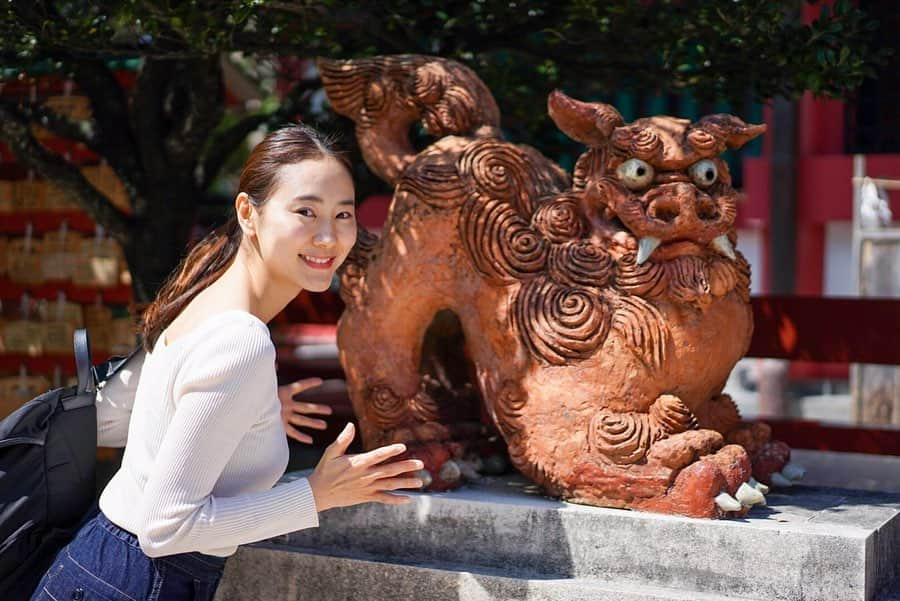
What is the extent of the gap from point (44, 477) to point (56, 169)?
2.50m

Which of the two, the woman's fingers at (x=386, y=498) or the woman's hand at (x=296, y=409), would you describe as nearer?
the woman's fingers at (x=386, y=498)

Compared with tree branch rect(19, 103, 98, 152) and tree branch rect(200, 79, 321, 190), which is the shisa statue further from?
tree branch rect(19, 103, 98, 152)

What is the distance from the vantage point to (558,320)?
3199 mm

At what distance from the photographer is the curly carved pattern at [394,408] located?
348 cm

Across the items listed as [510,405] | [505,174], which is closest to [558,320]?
[510,405]

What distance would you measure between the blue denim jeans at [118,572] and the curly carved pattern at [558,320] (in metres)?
1.30

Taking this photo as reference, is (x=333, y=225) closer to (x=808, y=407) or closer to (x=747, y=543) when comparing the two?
(x=747, y=543)

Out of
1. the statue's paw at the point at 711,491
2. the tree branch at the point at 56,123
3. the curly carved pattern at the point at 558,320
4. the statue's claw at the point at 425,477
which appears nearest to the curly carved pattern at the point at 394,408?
the statue's claw at the point at 425,477

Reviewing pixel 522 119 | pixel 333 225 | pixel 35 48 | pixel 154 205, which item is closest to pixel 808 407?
pixel 522 119

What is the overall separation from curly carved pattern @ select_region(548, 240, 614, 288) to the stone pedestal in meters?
0.65

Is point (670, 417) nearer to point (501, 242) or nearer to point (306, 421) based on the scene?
point (501, 242)

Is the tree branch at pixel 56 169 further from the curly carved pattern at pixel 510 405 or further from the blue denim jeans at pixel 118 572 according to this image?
the blue denim jeans at pixel 118 572

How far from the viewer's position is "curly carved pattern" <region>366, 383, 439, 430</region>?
348cm

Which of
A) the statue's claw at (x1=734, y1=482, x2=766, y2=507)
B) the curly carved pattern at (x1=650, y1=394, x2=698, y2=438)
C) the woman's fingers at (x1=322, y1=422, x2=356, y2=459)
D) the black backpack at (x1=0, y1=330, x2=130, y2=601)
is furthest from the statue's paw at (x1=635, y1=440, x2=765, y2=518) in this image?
the black backpack at (x1=0, y1=330, x2=130, y2=601)
